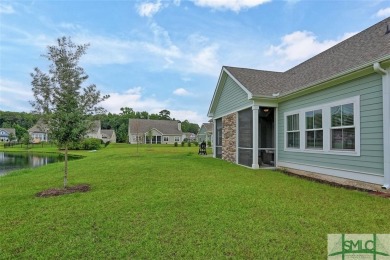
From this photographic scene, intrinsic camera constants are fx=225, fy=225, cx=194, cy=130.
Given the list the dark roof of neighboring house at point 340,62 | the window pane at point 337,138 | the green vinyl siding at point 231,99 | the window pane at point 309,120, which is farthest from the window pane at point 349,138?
the green vinyl siding at point 231,99

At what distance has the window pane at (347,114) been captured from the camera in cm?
Answer: 643

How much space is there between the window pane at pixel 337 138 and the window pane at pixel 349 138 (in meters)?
0.13

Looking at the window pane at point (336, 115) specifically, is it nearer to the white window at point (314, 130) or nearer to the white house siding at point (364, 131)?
the white house siding at point (364, 131)

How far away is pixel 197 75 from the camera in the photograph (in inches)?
834

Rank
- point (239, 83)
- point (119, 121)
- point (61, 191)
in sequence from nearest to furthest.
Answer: point (61, 191) → point (239, 83) → point (119, 121)

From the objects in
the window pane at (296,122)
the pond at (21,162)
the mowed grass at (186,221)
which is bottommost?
the pond at (21,162)

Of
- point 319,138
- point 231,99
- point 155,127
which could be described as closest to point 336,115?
point 319,138

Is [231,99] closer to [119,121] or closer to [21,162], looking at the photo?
[21,162]

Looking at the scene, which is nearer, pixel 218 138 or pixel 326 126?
pixel 326 126

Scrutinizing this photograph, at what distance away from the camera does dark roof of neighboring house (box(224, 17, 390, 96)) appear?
6410 millimetres

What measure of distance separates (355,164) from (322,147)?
1.35 m

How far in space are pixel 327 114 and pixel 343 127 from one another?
792 mm

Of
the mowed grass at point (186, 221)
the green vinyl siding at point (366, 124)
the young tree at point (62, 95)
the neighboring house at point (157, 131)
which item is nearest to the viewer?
the mowed grass at point (186, 221)

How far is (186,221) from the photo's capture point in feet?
12.8
